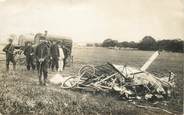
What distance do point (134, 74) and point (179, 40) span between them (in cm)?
41

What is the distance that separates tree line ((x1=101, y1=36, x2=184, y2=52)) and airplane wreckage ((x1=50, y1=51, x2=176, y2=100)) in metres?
0.06

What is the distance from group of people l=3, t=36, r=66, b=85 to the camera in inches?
123

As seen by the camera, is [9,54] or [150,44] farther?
[150,44]

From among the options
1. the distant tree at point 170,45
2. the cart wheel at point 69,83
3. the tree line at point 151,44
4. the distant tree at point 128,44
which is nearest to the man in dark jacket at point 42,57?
the cart wheel at point 69,83

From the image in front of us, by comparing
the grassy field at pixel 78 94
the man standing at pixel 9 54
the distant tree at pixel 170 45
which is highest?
the distant tree at pixel 170 45

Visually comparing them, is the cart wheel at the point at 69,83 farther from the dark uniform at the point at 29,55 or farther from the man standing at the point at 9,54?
the man standing at the point at 9,54

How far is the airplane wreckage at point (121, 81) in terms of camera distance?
3.19 meters

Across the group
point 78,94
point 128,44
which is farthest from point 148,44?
point 78,94

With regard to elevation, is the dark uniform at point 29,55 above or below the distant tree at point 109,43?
below

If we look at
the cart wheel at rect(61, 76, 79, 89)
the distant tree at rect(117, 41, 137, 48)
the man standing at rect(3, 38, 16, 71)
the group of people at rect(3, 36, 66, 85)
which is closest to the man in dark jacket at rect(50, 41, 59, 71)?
the group of people at rect(3, 36, 66, 85)

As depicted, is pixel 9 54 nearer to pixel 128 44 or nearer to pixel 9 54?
pixel 9 54

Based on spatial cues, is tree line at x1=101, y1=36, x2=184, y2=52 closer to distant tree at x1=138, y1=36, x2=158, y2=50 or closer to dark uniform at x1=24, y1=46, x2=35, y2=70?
distant tree at x1=138, y1=36, x2=158, y2=50

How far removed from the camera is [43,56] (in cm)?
316

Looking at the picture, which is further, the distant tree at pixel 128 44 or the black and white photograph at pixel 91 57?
the distant tree at pixel 128 44
